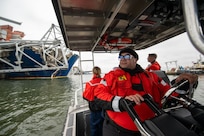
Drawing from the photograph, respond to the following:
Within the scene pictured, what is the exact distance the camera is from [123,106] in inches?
41.6

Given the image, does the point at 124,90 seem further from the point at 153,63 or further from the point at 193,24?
the point at 153,63

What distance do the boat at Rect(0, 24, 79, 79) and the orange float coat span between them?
631 inches

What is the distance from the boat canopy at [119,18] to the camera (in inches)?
61.3

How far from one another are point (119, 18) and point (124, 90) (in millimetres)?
1117

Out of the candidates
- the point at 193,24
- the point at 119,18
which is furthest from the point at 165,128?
the point at 119,18

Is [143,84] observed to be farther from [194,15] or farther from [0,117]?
[0,117]

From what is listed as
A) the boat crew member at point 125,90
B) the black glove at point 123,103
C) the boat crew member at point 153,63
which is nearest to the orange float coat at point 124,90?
the boat crew member at point 125,90

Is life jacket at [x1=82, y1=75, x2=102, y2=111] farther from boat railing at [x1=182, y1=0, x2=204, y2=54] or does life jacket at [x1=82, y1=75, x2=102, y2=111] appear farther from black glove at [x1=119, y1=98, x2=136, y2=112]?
boat railing at [x1=182, y1=0, x2=204, y2=54]

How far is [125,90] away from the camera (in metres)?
1.43

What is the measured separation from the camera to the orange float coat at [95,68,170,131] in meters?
1.30

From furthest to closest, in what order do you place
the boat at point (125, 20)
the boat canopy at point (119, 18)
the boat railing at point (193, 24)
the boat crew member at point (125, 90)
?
the boat canopy at point (119, 18) → the boat crew member at point (125, 90) → the boat at point (125, 20) → the boat railing at point (193, 24)

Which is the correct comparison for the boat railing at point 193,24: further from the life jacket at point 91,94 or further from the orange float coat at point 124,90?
the life jacket at point 91,94

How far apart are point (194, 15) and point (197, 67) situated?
2887 centimetres

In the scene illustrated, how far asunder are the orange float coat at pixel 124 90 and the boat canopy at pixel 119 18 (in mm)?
765
